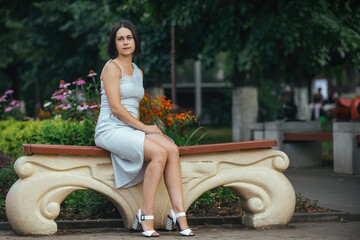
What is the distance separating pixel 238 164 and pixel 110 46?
165 centimetres

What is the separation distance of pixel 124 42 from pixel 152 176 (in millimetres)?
1319

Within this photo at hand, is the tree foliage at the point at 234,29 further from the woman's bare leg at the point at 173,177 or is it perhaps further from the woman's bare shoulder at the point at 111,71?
the woman's bare leg at the point at 173,177

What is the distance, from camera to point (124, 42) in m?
7.11

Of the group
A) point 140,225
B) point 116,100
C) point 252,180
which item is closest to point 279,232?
point 252,180

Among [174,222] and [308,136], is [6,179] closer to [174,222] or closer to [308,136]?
[174,222]

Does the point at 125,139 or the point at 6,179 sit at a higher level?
the point at 125,139

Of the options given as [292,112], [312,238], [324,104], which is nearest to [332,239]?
[312,238]

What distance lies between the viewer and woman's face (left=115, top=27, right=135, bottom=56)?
23.3 ft

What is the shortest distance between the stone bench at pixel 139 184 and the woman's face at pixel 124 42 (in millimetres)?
954

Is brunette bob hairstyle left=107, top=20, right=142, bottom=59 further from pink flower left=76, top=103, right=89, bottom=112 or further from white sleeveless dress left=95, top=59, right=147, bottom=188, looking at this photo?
pink flower left=76, top=103, right=89, bottom=112

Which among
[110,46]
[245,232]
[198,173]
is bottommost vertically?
[245,232]

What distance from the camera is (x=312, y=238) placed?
260 inches

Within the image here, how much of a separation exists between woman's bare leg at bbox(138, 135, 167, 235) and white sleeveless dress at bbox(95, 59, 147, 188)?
115mm

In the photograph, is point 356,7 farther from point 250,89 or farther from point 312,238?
point 312,238
